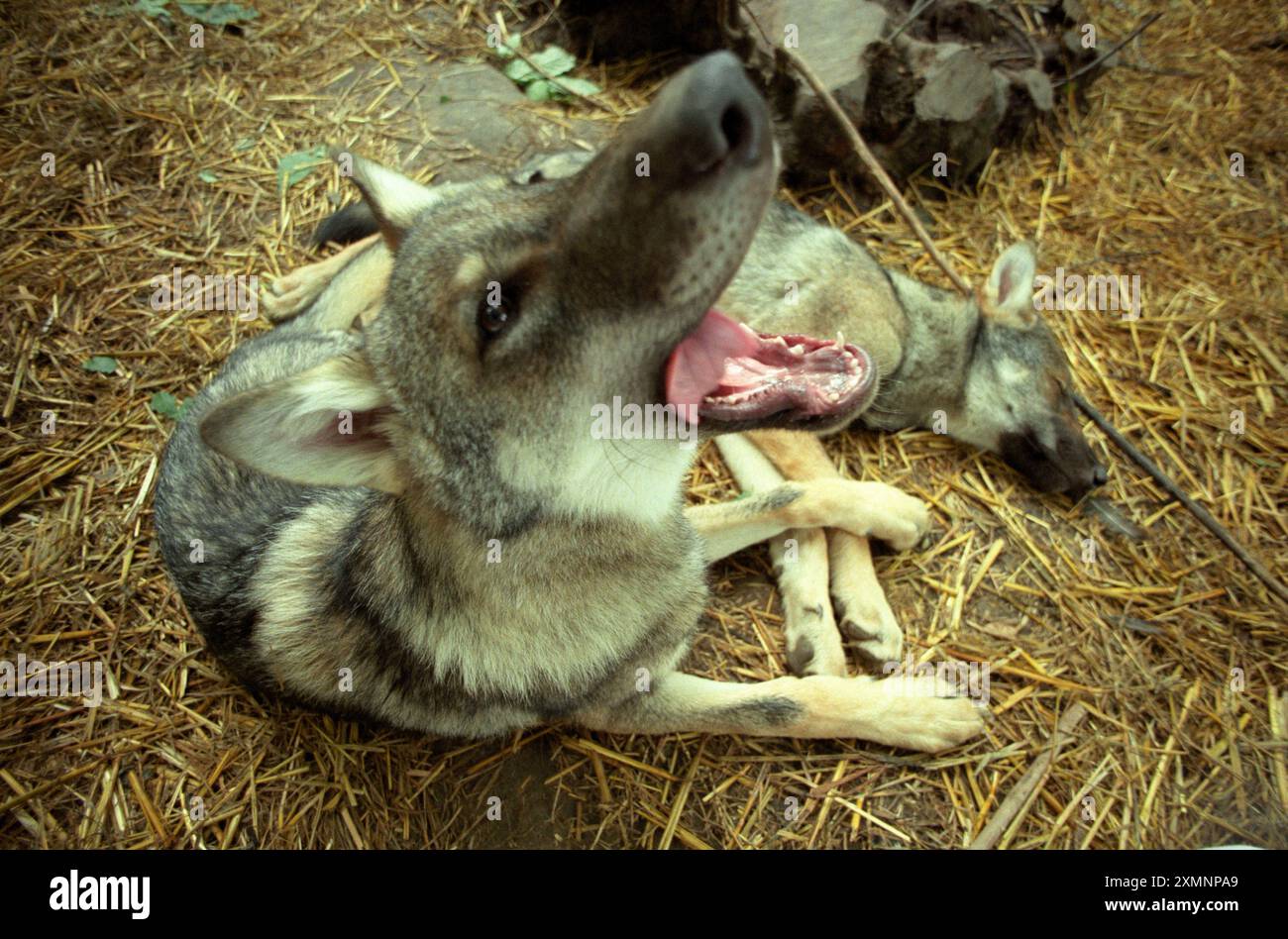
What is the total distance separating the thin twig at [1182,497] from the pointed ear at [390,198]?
11.1 ft

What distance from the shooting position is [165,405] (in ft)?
12.5

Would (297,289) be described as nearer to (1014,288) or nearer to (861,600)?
(861,600)

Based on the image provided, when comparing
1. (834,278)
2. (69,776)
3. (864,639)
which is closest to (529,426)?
(864,639)

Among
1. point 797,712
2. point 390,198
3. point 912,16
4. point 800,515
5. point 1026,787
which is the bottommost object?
point 1026,787

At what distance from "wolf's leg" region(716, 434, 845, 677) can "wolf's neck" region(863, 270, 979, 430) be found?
99cm

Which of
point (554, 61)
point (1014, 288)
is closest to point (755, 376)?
point (1014, 288)

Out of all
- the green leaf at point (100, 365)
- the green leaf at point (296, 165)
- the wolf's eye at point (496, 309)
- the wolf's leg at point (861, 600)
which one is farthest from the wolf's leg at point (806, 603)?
A: the green leaf at point (296, 165)

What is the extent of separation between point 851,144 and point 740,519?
256cm

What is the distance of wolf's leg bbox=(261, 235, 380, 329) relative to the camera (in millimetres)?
4039

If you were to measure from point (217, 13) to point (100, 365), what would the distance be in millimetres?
2727

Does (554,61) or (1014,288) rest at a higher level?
(554,61)

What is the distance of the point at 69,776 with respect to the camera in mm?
2934

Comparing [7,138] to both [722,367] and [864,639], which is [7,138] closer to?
[722,367]

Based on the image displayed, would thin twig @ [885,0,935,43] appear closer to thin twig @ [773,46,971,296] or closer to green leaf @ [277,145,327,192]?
thin twig @ [773,46,971,296]
